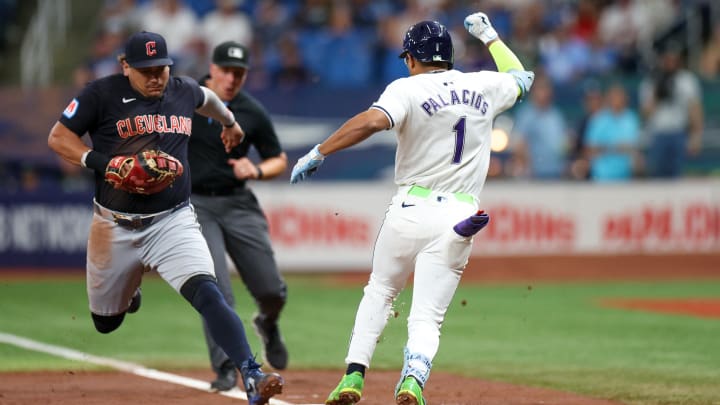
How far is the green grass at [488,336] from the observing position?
9672mm

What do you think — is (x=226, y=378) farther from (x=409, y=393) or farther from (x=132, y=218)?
(x=409, y=393)

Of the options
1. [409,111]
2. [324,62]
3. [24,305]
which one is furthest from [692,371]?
[324,62]

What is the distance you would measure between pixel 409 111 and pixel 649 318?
7.44 meters

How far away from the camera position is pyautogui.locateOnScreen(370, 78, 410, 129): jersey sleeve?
7.23 m

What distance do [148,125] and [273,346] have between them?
9.57ft

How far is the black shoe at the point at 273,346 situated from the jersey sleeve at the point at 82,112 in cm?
292

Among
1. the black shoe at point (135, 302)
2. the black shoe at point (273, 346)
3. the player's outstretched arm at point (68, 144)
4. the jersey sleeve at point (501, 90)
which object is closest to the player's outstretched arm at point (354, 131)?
the jersey sleeve at point (501, 90)

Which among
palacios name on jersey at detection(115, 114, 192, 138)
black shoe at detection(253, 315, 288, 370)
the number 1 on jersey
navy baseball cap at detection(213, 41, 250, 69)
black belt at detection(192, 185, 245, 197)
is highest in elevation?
navy baseball cap at detection(213, 41, 250, 69)

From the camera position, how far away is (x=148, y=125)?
777 centimetres

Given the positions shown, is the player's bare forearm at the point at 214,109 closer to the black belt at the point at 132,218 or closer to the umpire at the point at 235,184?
the umpire at the point at 235,184

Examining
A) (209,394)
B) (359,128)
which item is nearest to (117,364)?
(209,394)

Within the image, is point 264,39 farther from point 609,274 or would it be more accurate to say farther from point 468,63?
point 609,274

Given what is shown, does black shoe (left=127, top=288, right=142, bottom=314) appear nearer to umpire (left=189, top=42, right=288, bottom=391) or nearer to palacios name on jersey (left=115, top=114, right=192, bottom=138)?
umpire (left=189, top=42, right=288, bottom=391)

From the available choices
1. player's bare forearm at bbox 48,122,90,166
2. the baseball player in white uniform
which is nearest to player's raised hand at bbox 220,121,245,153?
player's bare forearm at bbox 48,122,90,166
